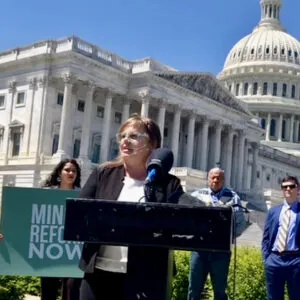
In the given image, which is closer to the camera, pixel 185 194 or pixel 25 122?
pixel 185 194

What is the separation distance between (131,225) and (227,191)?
6.08m

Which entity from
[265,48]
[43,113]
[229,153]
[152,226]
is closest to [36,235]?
[152,226]

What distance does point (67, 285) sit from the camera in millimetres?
7660

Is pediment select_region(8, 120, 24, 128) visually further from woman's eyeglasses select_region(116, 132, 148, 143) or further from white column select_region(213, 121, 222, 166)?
woman's eyeglasses select_region(116, 132, 148, 143)

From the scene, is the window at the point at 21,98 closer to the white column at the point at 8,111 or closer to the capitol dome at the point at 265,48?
the white column at the point at 8,111

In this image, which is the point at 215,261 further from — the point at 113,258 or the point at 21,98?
the point at 21,98

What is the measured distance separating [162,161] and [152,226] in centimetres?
51

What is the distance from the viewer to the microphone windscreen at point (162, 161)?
164 inches

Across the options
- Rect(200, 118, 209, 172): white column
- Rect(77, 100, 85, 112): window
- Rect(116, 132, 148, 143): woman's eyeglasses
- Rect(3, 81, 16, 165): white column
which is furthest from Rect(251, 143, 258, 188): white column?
Rect(116, 132, 148, 143): woman's eyeglasses

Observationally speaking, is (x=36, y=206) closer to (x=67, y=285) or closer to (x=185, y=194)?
(x=67, y=285)

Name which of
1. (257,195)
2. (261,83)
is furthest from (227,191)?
(261,83)

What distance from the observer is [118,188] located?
493cm

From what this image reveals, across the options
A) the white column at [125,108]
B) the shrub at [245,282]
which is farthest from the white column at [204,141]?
the shrub at [245,282]

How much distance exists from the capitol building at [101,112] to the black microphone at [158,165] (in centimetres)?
4496
